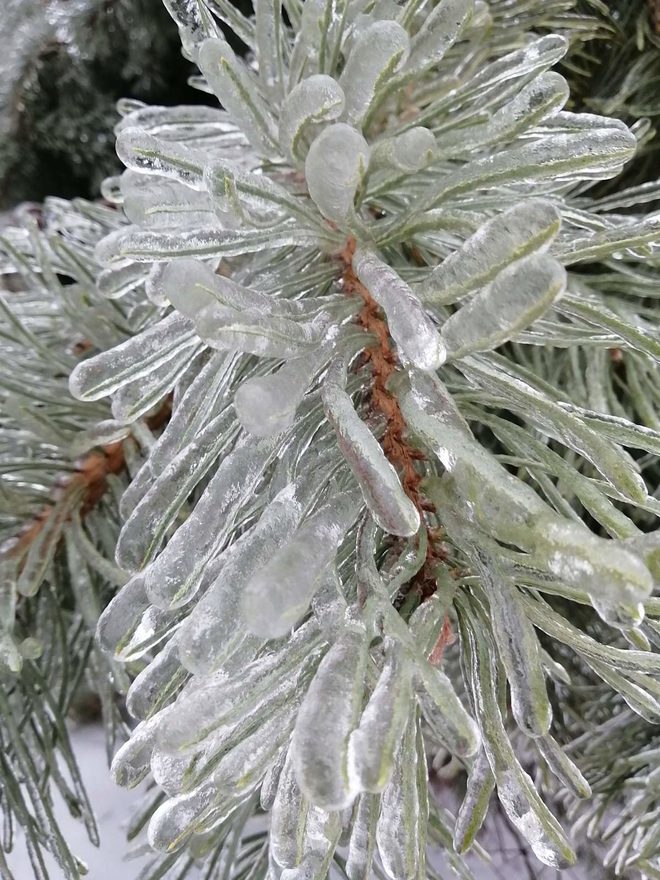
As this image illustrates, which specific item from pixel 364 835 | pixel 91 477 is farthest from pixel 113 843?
pixel 364 835

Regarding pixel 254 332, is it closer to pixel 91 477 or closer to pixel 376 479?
pixel 376 479

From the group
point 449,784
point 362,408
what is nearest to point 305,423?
point 362,408

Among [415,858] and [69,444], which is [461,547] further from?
[69,444]

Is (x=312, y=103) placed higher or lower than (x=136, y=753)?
higher

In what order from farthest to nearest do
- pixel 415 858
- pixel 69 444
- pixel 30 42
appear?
pixel 30 42 < pixel 69 444 < pixel 415 858

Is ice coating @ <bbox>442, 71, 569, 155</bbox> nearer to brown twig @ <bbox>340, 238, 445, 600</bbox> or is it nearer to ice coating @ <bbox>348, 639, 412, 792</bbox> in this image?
brown twig @ <bbox>340, 238, 445, 600</bbox>
